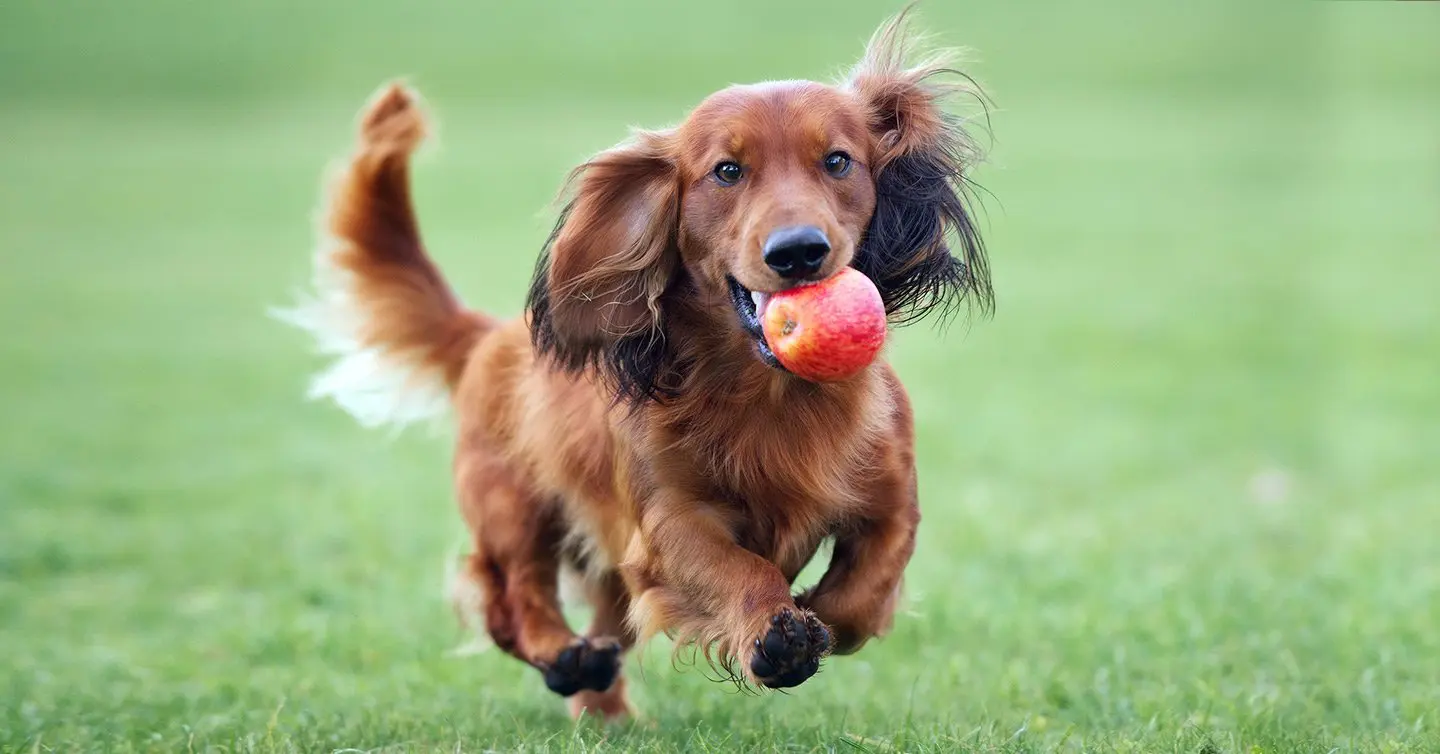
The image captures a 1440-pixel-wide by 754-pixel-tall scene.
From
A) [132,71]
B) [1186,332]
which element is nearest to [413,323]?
[1186,332]

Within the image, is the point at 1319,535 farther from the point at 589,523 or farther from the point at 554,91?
the point at 554,91

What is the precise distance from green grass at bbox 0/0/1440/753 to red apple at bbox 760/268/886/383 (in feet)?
2.01

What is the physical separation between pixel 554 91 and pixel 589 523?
29354 mm

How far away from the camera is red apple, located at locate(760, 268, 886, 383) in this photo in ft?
12.7

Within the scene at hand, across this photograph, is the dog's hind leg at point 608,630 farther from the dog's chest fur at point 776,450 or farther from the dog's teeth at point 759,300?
the dog's teeth at point 759,300

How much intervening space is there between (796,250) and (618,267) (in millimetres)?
695

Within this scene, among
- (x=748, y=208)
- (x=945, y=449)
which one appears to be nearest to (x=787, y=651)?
(x=748, y=208)

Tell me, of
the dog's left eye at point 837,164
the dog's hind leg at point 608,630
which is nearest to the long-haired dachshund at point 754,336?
the dog's left eye at point 837,164

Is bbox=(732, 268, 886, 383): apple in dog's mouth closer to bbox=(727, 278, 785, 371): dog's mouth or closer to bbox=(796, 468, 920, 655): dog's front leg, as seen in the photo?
bbox=(727, 278, 785, 371): dog's mouth

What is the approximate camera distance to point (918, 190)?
14.3 feet

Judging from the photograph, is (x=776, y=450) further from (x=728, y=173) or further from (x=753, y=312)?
(x=728, y=173)

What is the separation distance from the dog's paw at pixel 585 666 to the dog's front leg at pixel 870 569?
0.74 meters

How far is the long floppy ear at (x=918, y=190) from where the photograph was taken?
4328mm

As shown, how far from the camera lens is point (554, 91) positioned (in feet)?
110
